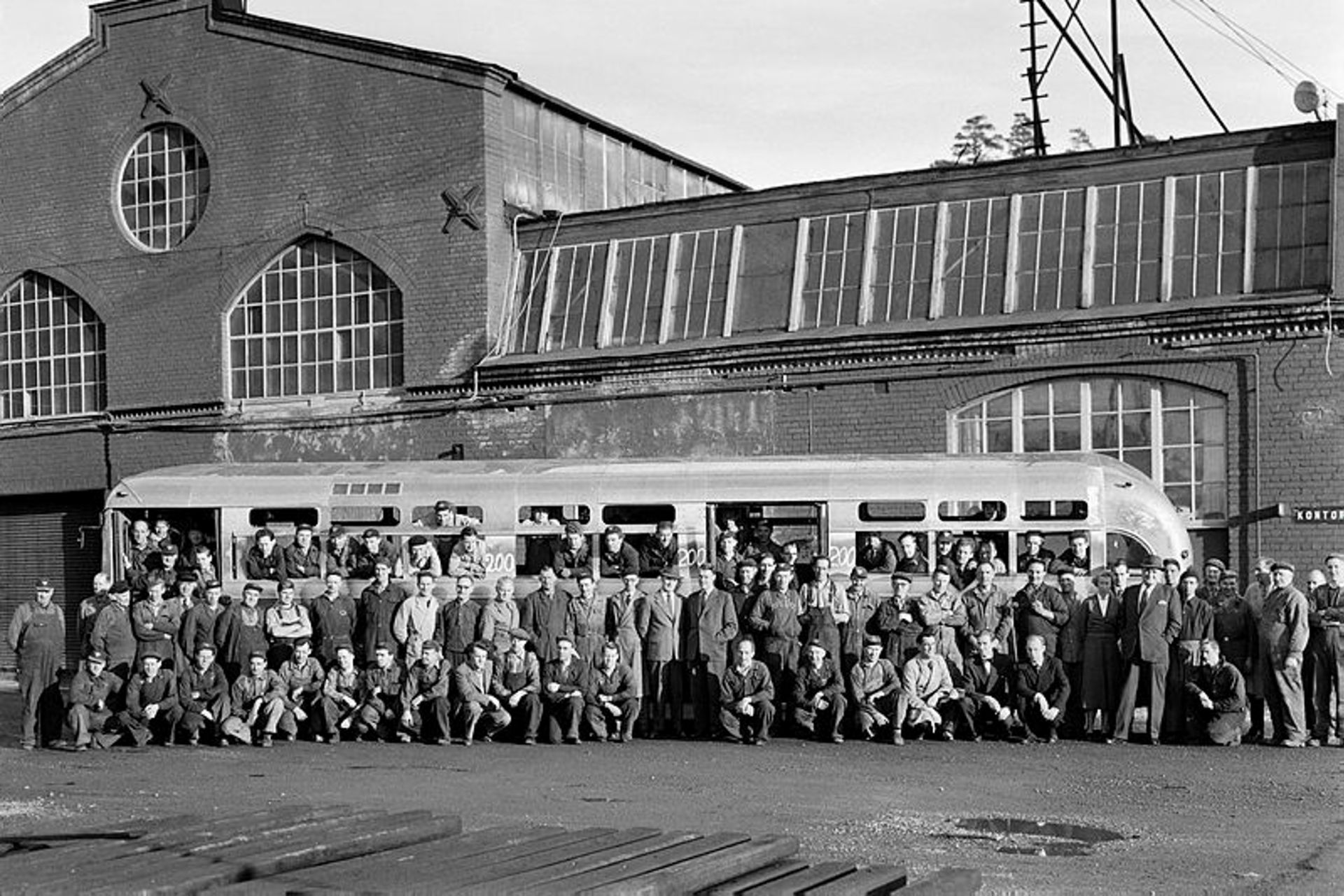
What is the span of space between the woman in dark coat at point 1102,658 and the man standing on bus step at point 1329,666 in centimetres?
186

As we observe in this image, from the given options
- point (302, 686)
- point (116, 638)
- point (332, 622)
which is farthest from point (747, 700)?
point (116, 638)

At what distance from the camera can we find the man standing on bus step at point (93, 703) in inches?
723

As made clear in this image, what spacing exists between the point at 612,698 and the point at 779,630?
189 cm

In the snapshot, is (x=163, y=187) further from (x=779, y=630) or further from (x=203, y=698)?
(x=779, y=630)

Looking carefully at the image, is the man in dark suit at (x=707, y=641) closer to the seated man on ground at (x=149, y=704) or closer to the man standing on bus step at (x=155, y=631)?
the seated man on ground at (x=149, y=704)

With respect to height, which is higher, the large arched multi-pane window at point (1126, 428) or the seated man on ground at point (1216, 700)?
the large arched multi-pane window at point (1126, 428)

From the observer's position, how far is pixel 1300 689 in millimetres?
16844

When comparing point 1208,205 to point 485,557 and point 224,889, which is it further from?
point 224,889

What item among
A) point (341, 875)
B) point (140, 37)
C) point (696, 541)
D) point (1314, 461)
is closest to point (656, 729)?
point (696, 541)

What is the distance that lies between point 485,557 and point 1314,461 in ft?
32.6

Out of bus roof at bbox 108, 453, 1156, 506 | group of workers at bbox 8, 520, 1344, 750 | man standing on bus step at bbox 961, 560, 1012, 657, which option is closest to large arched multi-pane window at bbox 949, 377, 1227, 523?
bus roof at bbox 108, 453, 1156, 506

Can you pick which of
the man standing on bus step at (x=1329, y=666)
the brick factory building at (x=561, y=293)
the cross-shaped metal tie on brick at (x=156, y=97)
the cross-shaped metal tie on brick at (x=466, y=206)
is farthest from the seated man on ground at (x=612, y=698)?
the cross-shaped metal tie on brick at (x=156, y=97)

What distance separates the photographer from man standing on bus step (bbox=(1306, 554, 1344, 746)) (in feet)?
55.1

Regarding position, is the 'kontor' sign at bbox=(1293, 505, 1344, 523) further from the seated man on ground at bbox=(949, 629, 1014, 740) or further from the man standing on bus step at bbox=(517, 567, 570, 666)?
the man standing on bus step at bbox=(517, 567, 570, 666)
